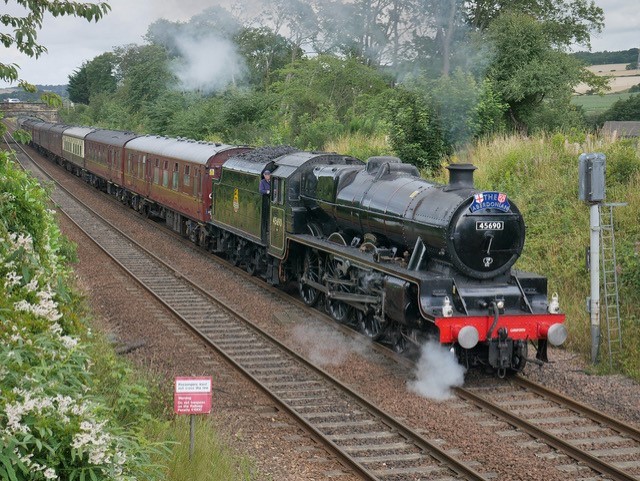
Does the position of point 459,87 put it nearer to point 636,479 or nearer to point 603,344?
point 603,344

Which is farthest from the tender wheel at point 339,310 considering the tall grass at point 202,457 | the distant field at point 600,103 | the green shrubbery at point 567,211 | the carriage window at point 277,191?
the distant field at point 600,103

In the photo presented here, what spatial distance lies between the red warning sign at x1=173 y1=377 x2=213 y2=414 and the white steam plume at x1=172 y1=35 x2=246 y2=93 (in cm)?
4440

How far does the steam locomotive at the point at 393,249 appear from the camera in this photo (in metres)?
10.8

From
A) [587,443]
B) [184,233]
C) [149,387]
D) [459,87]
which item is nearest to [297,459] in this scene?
[149,387]

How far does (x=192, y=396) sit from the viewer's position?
7.64 m

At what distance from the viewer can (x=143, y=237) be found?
80.9 ft

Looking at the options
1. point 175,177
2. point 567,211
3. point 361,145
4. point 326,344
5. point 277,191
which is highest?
point 361,145

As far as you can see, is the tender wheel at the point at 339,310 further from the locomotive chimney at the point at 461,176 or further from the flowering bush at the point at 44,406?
the flowering bush at the point at 44,406

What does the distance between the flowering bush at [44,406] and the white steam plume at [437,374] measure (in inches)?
192

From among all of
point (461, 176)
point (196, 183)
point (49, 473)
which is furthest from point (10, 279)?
point (196, 183)

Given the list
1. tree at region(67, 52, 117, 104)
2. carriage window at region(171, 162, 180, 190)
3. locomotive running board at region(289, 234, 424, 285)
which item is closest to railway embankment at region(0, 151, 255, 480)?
locomotive running board at region(289, 234, 424, 285)

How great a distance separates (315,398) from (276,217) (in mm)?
6745

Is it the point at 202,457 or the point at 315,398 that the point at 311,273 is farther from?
the point at 202,457

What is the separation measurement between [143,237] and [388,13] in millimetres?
12254
